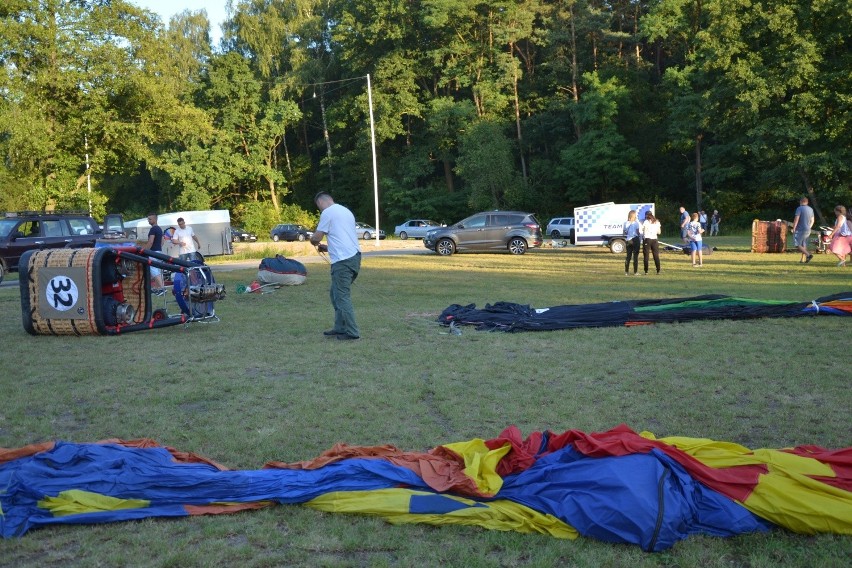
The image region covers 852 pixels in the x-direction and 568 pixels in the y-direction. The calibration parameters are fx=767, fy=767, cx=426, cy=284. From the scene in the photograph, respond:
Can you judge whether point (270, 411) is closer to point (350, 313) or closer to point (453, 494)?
point (453, 494)

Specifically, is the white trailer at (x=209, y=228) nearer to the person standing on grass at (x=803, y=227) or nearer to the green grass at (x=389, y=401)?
the green grass at (x=389, y=401)

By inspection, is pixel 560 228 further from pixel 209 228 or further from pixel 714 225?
pixel 209 228

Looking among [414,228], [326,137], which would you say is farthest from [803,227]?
[326,137]

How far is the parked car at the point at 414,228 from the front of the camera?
5522 cm

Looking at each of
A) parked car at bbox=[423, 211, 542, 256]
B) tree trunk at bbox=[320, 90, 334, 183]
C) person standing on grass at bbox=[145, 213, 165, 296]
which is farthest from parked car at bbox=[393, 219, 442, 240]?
person standing on grass at bbox=[145, 213, 165, 296]

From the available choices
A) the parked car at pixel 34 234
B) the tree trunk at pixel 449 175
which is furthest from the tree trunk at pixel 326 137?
the parked car at pixel 34 234

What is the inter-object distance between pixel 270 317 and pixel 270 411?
21.0ft

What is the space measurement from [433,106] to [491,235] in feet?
94.9

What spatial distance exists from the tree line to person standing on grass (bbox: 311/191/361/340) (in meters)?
27.5

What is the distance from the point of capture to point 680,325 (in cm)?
1064

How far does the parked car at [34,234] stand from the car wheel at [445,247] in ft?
42.1

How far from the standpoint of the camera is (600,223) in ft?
99.5

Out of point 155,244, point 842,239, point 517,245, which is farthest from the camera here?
point 517,245

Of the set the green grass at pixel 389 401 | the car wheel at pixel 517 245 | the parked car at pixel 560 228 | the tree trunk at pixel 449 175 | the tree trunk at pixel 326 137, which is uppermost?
the tree trunk at pixel 326 137
